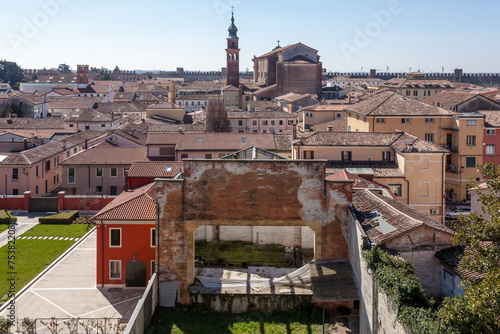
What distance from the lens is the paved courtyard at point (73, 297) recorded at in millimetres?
17188

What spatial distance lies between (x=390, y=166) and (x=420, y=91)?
4674 cm

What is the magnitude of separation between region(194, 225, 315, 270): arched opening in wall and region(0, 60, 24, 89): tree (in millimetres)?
109126

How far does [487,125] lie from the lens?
3612cm

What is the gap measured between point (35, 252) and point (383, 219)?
17.4 meters

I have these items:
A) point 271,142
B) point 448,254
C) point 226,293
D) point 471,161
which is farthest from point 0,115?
point 448,254

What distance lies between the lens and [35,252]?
24.5m

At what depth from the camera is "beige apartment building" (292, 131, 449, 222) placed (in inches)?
1125

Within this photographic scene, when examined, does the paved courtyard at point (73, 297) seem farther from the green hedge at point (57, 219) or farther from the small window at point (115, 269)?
the green hedge at point (57, 219)

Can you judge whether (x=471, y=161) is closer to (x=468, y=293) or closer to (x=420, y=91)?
(x=468, y=293)

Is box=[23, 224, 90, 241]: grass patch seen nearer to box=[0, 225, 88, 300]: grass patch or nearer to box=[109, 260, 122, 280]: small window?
box=[0, 225, 88, 300]: grass patch

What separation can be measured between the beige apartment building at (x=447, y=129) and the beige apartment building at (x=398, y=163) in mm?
5808

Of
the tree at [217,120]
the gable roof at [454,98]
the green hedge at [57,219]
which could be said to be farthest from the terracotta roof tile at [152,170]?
the gable roof at [454,98]

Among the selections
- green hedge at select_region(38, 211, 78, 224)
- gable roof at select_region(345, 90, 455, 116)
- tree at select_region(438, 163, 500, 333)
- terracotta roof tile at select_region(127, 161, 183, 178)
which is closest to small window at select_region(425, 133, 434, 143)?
gable roof at select_region(345, 90, 455, 116)

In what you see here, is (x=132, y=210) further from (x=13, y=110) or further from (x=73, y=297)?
(x=13, y=110)
